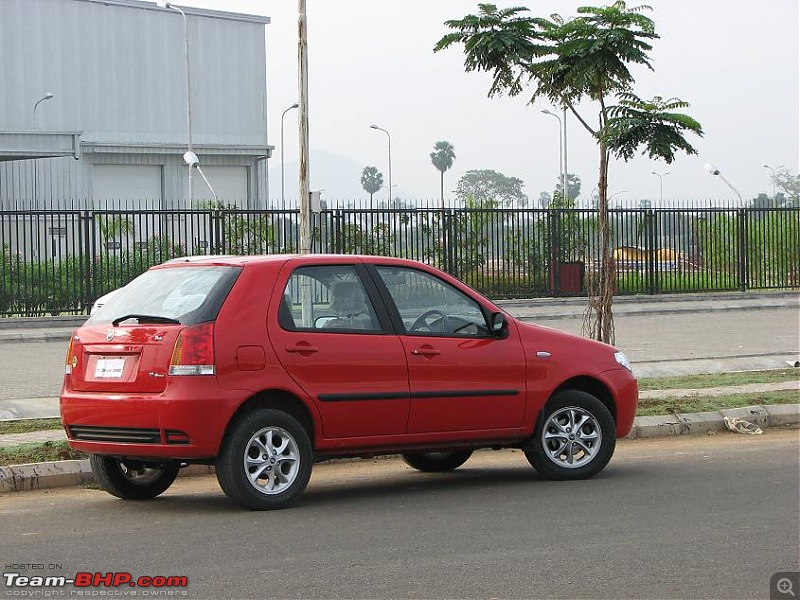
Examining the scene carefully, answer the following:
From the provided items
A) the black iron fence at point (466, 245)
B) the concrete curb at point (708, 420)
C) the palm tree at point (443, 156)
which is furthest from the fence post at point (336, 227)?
the palm tree at point (443, 156)

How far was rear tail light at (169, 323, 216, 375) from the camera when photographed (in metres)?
8.11

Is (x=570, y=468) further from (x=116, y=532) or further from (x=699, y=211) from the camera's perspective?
(x=699, y=211)

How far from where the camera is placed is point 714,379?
16047mm

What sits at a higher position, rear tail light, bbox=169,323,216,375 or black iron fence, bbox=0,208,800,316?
black iron fence, bbox=0,208,800,316

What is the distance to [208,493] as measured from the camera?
9.48m

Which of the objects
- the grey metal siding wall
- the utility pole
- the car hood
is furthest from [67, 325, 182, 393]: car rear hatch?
the grey metal siding wall

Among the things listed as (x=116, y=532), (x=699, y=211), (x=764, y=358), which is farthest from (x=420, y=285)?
(x=699, y=211)

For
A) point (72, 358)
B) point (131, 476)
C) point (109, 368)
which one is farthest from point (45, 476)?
point (109, 368)

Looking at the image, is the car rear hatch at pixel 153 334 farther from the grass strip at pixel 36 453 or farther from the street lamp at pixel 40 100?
the street lamp at pixel 40 100

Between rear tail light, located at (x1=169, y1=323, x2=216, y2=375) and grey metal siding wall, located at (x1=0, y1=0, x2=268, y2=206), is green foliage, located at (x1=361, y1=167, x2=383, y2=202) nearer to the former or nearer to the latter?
grey metal siding wall, located at (x1=0, y1=0, x2=268, y2=206)

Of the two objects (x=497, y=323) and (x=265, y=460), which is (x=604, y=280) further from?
(x=265, y=460)

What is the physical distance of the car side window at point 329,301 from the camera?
8.66m

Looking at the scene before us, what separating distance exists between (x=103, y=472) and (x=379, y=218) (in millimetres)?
20263
